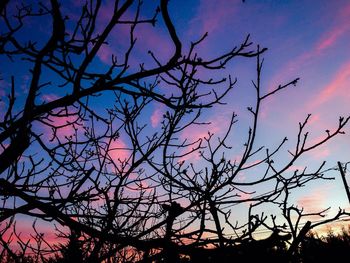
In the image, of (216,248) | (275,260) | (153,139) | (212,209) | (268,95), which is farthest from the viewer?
(153,139)

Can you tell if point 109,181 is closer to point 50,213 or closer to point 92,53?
point 50,213

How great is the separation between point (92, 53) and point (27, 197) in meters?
1.11

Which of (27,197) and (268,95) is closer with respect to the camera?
(27,197)

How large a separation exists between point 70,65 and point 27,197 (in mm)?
983

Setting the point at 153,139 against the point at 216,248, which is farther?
the point at 153,139

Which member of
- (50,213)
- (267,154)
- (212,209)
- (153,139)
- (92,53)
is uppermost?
(153,139)

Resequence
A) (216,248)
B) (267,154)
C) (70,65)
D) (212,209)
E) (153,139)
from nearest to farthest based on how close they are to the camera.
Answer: (216,248), (212,209), (70,65), (267,154), (153,139)

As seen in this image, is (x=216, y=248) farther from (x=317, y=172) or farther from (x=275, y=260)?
(x=317, y=172)

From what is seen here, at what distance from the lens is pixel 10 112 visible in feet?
8.52

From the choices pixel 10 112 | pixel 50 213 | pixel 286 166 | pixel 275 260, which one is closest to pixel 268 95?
pixel 286 166

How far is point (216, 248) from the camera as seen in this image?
54.4 inches

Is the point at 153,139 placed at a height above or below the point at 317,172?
above

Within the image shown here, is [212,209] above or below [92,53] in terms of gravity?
below

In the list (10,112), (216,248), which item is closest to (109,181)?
(10,112)
